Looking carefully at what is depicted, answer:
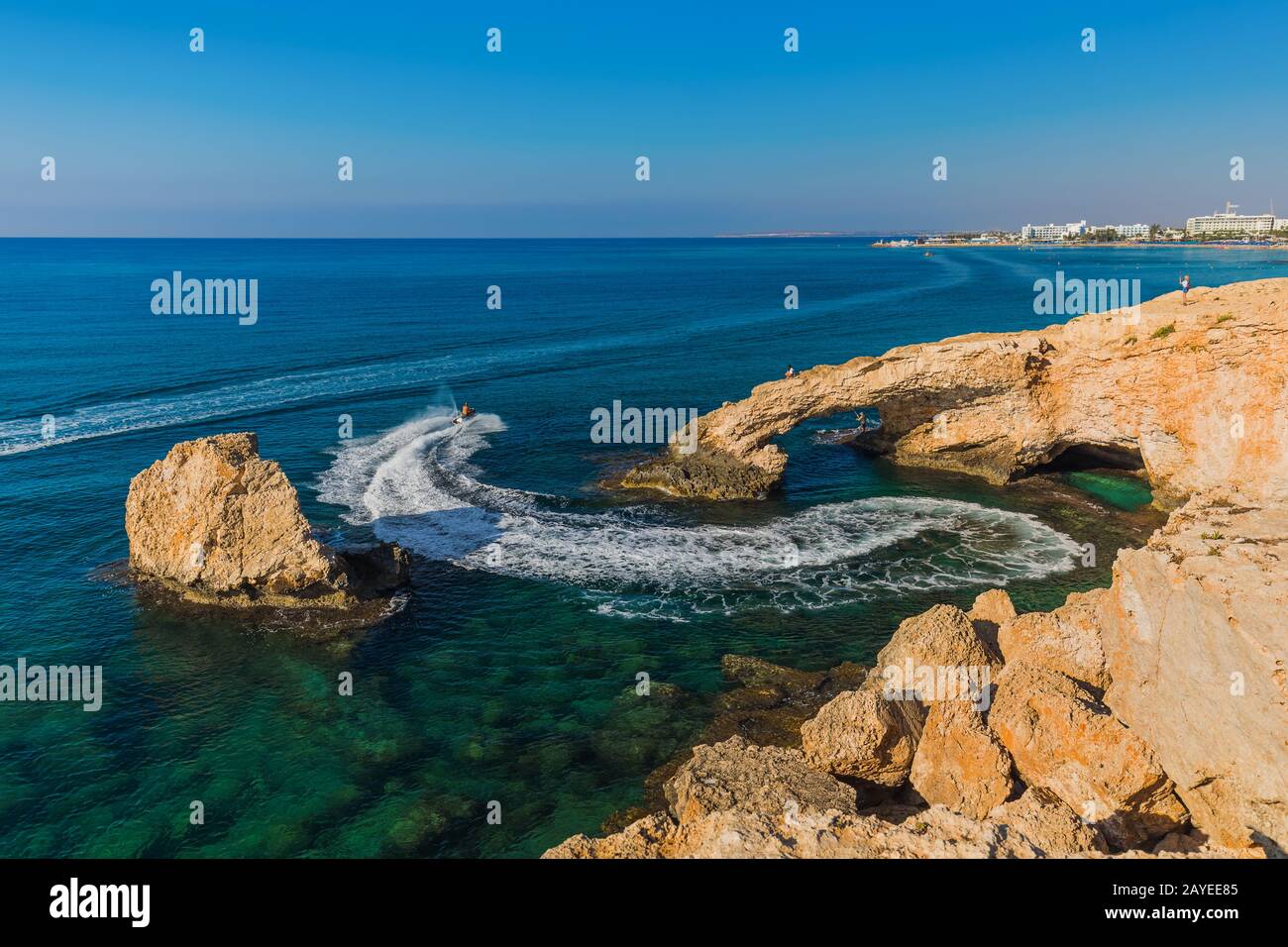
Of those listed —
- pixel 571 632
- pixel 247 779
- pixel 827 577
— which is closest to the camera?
pixel 247 779

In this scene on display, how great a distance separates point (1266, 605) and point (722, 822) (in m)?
10.9

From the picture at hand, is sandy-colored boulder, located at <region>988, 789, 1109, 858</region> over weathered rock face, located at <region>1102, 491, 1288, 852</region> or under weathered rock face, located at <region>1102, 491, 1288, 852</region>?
under

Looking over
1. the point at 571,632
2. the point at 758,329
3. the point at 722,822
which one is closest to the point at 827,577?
the point at 571,632

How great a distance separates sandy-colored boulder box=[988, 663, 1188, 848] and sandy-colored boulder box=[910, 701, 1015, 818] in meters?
0.52

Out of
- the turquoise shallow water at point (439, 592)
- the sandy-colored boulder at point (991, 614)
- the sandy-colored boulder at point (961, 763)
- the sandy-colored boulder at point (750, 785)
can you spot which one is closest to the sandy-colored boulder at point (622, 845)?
the sandy-colored boulder at point (750, 785)

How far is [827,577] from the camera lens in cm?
2909

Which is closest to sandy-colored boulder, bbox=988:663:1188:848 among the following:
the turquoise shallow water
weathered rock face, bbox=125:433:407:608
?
the turquoise shallow water

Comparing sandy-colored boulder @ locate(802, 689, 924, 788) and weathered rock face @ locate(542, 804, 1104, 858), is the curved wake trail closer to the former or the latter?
sandy-colored boulder @ locate(802, 689, 924, 788)

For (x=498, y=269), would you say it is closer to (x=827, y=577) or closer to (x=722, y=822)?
(x=827, y=577)

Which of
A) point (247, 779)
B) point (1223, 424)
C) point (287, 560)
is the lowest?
point (247, 779)

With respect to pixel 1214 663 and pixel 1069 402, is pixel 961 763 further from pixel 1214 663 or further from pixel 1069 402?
pixel 1069 402

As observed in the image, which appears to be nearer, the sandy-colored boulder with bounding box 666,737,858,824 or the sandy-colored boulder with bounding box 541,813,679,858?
the sandy-colored boulder with bounding box 541,813,679,858

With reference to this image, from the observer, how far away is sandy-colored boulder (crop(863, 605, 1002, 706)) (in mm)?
18297

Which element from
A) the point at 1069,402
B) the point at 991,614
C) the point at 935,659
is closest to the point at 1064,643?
the point at 935,659
